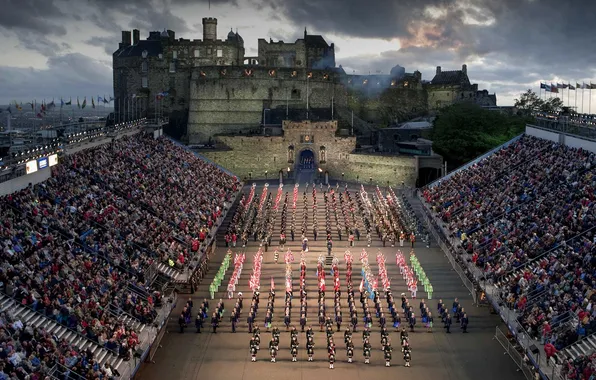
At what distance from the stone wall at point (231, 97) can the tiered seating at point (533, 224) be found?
30833mm

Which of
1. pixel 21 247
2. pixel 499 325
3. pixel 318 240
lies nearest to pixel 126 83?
pixel 318 240

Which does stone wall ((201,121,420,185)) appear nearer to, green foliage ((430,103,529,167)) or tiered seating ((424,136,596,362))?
green foliage ((430,103,529,167))

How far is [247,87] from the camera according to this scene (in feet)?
248

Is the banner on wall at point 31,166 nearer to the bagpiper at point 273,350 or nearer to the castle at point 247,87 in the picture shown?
the bagpiper at point 273,350

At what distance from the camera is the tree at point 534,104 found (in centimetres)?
7644

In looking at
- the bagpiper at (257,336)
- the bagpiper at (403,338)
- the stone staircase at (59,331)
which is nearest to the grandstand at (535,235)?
the bagpiper at (403,338)

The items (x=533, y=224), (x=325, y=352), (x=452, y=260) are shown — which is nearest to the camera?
(x=325, y=352)

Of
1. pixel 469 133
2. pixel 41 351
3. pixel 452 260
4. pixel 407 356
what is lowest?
pixel 407 356

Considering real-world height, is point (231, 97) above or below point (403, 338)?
above

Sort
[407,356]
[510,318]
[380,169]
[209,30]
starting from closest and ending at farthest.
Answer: [407,356]
[510,318]
[380,169]
[209,30]

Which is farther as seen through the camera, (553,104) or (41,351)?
(553,104)

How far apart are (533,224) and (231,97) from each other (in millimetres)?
47968

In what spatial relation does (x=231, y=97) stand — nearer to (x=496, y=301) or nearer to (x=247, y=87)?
(x=247, y=87)

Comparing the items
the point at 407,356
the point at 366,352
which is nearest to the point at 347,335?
the point at 366,352
